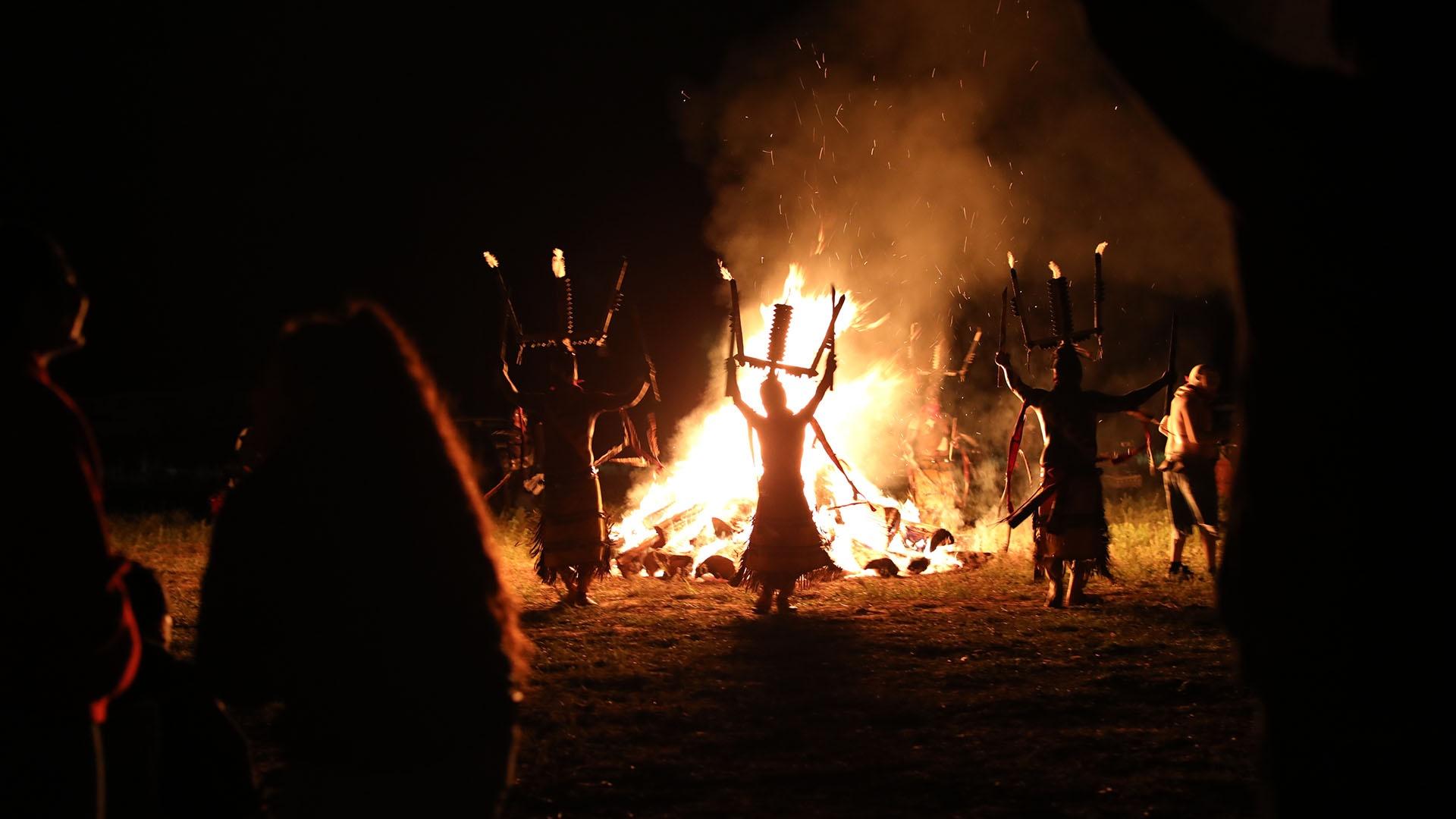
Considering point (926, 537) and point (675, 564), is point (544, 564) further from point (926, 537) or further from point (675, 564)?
point (926, 537)

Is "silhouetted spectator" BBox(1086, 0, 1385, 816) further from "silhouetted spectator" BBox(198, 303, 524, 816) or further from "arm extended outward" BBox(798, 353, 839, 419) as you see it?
"arm extended outward" BBox(798, 353, 839, 419)

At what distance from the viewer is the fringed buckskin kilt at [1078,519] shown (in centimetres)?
844

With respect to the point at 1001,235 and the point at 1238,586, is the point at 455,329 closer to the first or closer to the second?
the point at 1001,235

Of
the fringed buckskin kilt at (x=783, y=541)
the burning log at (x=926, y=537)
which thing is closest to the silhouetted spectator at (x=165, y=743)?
the fringed buckskin kilt at (x=783, y=541)

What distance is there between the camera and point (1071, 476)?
851cm

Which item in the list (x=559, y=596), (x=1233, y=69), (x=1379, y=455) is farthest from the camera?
(x=559, y=596)

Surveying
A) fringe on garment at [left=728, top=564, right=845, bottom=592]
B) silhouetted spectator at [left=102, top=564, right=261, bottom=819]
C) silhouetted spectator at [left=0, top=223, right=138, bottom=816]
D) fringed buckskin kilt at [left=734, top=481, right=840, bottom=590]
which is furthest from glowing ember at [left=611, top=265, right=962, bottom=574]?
silhouetted spectator at [left=0, top=223, right=138, bottom=816]

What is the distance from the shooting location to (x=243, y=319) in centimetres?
2458

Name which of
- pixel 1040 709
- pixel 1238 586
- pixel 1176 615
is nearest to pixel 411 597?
pixel 1238 586

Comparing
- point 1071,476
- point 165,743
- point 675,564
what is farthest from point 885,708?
point 675,564

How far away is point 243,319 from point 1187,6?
26.0 meters

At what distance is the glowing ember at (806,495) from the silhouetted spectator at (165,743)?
763 centimetres

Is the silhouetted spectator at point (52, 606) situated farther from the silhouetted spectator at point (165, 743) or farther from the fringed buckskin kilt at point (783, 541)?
the fringed buckskin kilt at point (783, 541)

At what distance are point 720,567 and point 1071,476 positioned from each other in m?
3.57
